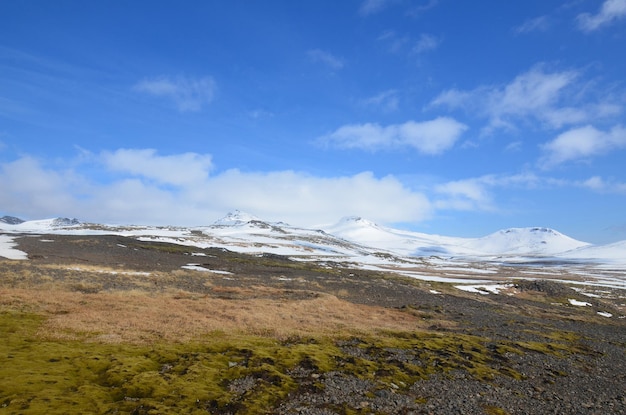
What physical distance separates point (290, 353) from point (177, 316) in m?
13.2

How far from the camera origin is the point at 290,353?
83.4 ft

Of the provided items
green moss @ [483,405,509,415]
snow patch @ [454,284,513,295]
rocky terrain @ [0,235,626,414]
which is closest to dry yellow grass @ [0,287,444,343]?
rocky terrain @ [0,235,626,414]

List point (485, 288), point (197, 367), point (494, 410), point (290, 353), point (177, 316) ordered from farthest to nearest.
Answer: point (485, 288)
point (177, 316)
point (290, 353)
point (197, 367)
point (494, 410)

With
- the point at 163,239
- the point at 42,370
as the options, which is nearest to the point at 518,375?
the point at 42,370

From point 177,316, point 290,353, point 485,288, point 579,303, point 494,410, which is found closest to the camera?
point 494,410

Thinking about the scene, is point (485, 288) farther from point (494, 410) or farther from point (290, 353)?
point (494, 410)

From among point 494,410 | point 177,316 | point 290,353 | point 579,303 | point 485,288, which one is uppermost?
point 485,288

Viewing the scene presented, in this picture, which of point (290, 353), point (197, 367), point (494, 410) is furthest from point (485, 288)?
point (197, 367)

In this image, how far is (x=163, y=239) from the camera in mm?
157750

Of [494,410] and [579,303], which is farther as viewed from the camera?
[579,303]

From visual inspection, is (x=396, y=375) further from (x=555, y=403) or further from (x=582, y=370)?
(x=582, y=370)

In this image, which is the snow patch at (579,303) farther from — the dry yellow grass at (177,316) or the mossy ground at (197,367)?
the mossy ground at (197,367)

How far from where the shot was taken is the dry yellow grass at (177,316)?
2723cm

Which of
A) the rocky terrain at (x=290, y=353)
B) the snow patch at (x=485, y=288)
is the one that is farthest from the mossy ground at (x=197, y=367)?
the snow patch at (x=485, y=288)
